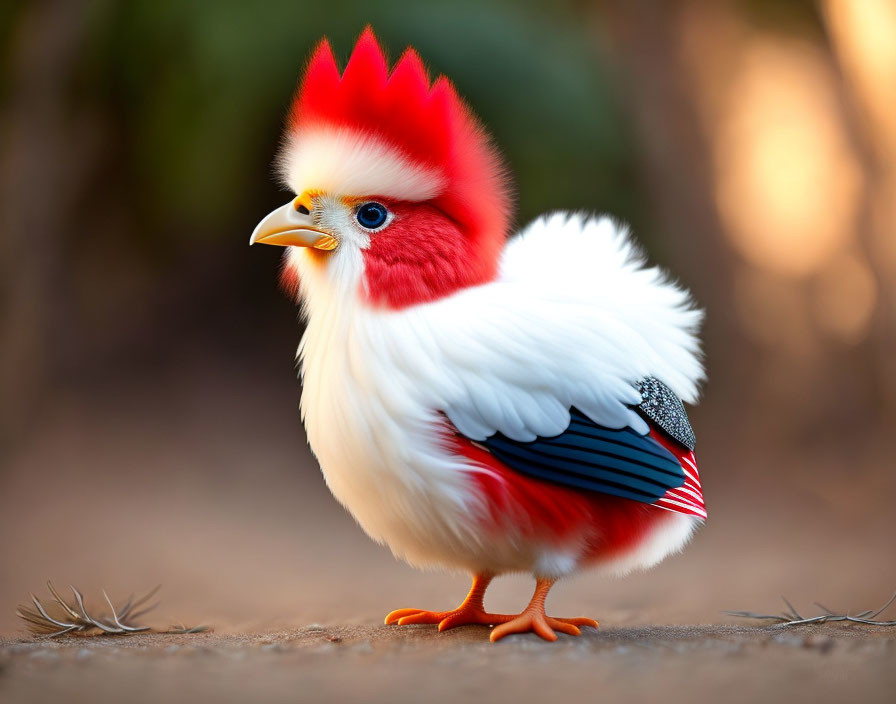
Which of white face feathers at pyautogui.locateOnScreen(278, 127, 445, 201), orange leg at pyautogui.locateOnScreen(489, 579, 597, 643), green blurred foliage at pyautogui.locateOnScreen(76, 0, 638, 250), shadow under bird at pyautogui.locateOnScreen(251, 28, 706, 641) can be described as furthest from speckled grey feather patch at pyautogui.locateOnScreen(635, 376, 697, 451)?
green blurred foliage at pyautogui.locateOnScreen(76, 0, 638, 250)

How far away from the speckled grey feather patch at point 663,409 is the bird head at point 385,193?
0.29 meters

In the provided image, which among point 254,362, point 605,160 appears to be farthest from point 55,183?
point 605,160

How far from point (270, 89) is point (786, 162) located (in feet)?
6.01

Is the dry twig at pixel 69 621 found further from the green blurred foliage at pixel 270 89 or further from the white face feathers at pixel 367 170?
the green blurred foliage at pixel 270 89

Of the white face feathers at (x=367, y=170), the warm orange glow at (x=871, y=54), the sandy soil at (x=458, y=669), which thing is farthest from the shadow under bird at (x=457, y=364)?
the warm orange glow at (x=871, y=54)

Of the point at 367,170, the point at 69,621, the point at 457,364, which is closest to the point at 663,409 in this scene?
the point at 457,364

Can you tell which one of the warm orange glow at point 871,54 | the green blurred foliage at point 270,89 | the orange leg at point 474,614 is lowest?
the orange leg at point 474,614

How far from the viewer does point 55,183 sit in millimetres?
3611

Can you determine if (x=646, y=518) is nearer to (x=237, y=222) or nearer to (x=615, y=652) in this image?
(x=615, y=652)

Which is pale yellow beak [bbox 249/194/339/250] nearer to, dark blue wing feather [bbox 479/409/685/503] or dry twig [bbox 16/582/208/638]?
dark blue wing feather [bbox 479/409/685/503]

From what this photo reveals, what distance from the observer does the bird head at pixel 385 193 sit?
142 cm

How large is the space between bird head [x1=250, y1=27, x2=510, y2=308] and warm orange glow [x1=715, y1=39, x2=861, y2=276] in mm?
2330

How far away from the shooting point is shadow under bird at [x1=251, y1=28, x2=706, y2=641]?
1.35m

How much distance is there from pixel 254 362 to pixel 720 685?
2.86m
